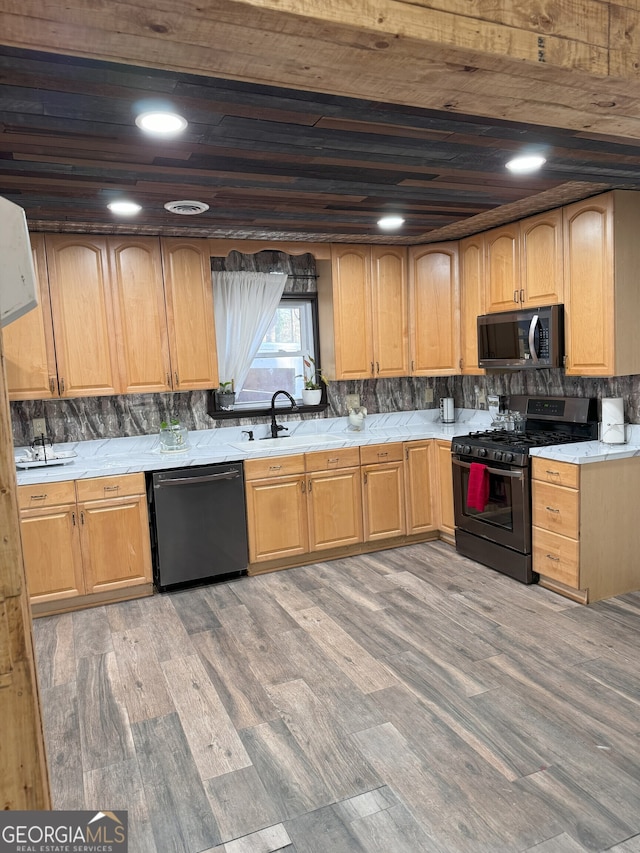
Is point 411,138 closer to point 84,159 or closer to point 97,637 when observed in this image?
point 84,159

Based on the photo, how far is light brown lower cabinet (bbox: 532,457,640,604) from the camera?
338cm

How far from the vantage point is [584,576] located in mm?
3395

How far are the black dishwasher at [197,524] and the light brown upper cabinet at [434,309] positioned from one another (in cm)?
179

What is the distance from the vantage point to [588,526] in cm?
339

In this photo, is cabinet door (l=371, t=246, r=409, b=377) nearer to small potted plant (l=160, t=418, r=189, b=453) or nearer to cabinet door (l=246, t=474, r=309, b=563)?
cabinet door (l=246, t=474, r=309, b=563)

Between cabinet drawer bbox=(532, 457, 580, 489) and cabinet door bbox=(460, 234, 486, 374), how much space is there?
3.65ft

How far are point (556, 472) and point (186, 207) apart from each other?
2.58 metres

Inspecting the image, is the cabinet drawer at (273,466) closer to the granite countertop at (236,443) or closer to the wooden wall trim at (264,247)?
the granite countertop at (236,443)

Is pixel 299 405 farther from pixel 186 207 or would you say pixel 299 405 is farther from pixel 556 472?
pixel 556 472

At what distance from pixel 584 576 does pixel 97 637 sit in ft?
9.10

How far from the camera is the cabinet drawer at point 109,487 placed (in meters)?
3.61

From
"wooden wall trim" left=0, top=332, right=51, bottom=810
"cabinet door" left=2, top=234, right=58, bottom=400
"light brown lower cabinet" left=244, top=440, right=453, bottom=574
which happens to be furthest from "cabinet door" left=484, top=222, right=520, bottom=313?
"wooden wall trim" left=0, top=332, right=51, bottom=810

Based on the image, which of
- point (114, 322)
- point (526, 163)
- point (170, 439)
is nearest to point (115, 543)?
point (170, 439)

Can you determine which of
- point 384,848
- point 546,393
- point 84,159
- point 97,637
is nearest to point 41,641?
point 97,637
